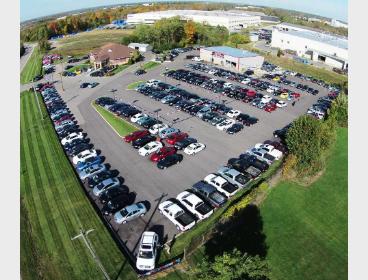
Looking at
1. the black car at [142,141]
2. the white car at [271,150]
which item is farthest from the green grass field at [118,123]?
the white car at [271,150]

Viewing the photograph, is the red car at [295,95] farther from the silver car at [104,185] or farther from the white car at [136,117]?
the silver car at [104,185]

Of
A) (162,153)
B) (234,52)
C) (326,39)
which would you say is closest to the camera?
(162,153)

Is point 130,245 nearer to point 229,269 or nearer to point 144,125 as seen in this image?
point 229,269

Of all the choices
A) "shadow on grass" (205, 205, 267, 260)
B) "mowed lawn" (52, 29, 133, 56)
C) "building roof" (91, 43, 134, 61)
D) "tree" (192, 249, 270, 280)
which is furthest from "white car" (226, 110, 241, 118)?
"mowed lawn" (52, 29, 133, 56)

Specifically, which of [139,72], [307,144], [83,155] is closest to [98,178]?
[83,155]

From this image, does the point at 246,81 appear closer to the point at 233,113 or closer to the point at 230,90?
the point at 230,90

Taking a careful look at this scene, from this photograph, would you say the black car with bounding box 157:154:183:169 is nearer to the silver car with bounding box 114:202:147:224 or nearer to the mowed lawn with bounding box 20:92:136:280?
the silver car with bounding box 114:202:147:224

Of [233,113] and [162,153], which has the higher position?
[233,113]
